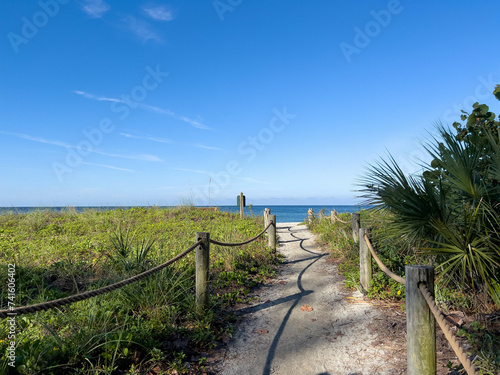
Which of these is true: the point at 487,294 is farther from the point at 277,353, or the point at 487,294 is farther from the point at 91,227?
the point at 91,227

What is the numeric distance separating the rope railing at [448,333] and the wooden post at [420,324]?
A: 6cm

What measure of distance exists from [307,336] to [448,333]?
2.41m

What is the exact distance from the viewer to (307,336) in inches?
158

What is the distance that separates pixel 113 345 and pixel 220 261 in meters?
3.58

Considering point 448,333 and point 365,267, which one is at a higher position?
point 448,333

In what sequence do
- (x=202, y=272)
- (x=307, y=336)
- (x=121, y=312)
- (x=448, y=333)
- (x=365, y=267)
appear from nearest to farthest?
(x=448, y=333) < (x=121, y=312) < (x=307, y=336) < (x=202, y=272) < (x=365, y=267)

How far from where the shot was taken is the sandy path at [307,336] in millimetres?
3316

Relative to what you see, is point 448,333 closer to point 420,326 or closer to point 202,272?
point 420,326

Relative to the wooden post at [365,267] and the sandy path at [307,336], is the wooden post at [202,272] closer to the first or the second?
the sandy path at [307,336]

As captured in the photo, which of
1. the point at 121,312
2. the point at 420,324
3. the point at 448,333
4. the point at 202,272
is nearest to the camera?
the point at 448,333

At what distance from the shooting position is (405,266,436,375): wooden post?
89.4 inches

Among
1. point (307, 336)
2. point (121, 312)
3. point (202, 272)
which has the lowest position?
point (307, 336)

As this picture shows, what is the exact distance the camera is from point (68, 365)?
275 cm

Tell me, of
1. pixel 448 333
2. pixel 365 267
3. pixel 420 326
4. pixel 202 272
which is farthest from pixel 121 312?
pixel 365 267
